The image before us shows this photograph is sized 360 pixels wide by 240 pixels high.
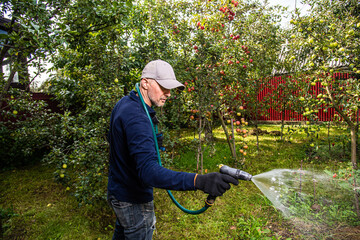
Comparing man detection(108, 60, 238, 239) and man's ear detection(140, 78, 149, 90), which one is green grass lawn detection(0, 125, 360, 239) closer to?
man detection(108, 60, 238, 239)

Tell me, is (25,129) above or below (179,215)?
above

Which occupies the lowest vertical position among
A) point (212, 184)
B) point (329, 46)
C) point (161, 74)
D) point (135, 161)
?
point (212, 184)

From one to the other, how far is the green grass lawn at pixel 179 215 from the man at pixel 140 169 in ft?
6.24

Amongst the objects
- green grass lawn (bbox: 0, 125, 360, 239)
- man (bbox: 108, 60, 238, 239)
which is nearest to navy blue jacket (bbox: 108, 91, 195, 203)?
man (bbox: 108, 60, 238, 239)

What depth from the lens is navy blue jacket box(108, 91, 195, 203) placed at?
4.63 ft

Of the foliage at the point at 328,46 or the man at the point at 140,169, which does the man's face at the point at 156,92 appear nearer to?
the man at the point at 140,169

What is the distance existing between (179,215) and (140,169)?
9.75 feet

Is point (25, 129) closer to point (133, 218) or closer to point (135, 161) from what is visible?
point (133, 218)

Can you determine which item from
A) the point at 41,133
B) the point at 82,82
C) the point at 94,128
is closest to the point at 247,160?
the point at 94,128

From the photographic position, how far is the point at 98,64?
378 cm

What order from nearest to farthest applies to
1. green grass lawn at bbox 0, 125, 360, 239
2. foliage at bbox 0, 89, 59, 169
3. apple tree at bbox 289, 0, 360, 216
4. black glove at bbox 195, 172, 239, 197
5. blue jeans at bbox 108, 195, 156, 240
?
black glove at bbox 195, 172, 239, 197
blue jeans at bbox 108, 195, 156, 240
green grass lawn at bbox 0, 125, 360, 239
apple tree at bbox 289, 0, 360, 216
foliage at bbox 0, 89, 59, 169

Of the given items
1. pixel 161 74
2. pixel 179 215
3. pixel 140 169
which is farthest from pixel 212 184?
pixel 179 215

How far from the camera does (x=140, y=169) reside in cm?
149

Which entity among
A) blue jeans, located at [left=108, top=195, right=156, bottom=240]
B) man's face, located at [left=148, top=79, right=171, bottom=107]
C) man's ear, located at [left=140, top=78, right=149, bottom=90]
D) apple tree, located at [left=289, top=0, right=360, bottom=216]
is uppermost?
apple tree, located at [left=289, top=0, right=360, bottom=216]
